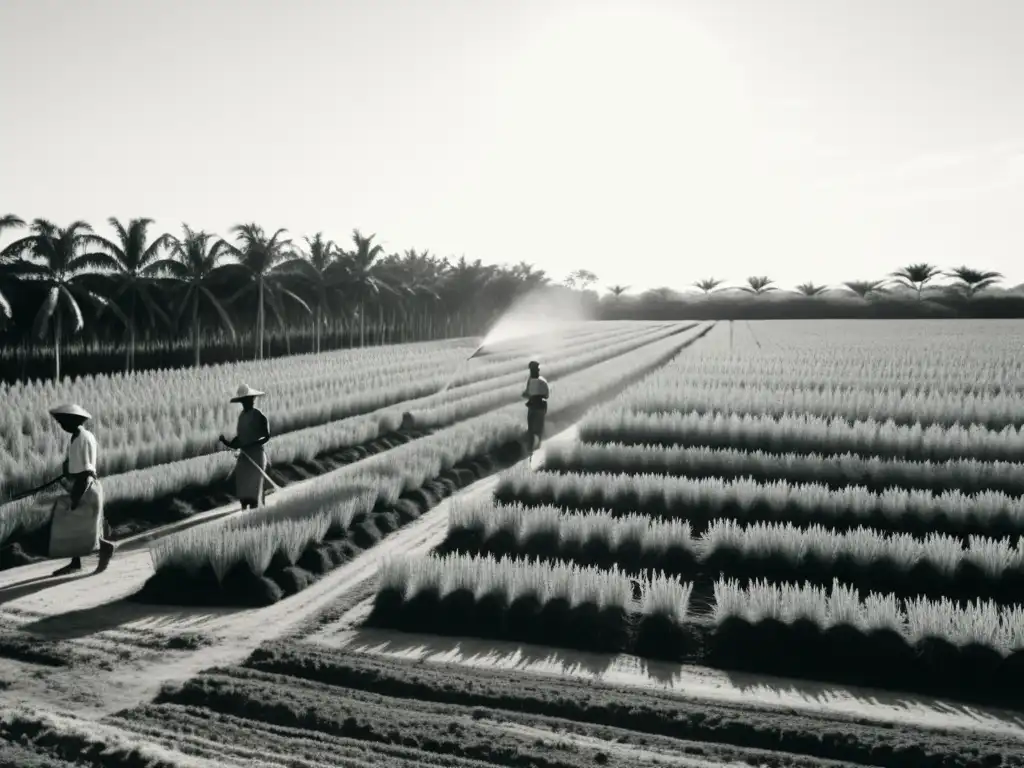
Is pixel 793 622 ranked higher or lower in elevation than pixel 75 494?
lower

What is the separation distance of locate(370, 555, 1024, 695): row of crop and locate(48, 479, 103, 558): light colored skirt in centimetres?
302

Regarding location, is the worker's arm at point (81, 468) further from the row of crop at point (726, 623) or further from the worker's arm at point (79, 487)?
the row of crop at point (726, 623)

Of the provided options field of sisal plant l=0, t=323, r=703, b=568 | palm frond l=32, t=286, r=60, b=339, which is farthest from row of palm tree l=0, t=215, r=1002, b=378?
field of sisal plant l=0, t=323, r=703, b=568

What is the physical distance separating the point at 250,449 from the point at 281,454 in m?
3.34

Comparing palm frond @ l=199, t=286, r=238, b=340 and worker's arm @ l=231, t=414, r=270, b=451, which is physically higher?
palm frond @ l=199, t=286, r=238, b=340

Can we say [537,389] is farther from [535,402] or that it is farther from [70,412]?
[70,412]

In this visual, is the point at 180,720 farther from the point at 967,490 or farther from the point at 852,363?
the point at 852,363

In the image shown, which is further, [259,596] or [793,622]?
[259,596]

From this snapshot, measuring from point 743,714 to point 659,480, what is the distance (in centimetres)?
622

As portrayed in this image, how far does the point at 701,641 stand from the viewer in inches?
268

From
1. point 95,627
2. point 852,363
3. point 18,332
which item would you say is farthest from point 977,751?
point 18,332

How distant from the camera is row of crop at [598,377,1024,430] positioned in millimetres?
17703

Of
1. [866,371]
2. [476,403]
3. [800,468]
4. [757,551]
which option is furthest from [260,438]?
[866,371]

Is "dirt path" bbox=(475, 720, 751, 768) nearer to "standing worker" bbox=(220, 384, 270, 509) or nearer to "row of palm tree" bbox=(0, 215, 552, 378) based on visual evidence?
"standing worker" bbox=(220, 384, 270, 509)
